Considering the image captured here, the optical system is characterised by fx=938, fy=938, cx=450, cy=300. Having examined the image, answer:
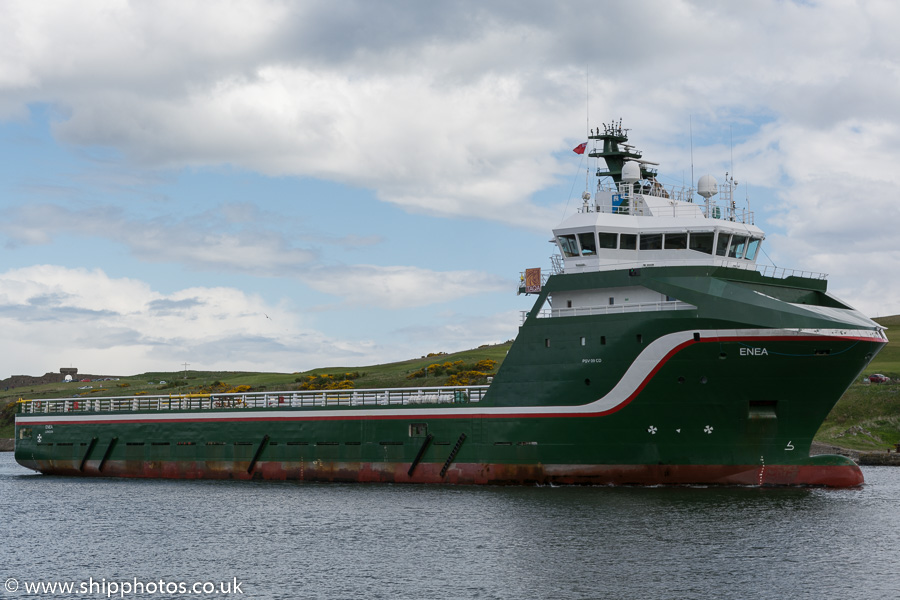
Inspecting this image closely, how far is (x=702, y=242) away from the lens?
38.9m

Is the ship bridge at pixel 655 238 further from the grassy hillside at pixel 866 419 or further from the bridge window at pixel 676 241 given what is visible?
the grassy hillside at pixel 866 419

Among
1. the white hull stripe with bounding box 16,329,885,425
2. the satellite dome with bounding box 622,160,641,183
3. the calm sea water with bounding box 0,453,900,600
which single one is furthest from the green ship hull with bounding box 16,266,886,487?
the satellite dome with bounding box 622,160,641,183

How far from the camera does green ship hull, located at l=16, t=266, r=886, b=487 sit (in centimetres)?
3438

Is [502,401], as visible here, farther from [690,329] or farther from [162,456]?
[162,456]

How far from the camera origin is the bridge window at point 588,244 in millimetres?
39625

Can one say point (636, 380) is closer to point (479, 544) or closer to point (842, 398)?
point (479, 544)

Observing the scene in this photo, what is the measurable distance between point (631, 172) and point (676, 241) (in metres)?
4.19

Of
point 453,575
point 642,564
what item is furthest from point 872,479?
point 453,575

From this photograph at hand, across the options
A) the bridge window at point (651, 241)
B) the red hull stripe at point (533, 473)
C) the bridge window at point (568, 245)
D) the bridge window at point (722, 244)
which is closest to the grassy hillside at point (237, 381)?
the red hull stripe at point (533, 473)

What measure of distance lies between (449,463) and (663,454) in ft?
31.6

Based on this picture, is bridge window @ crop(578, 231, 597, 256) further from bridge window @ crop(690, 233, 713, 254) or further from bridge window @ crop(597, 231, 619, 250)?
bridge window @ crop(690, 233, 713, 254)

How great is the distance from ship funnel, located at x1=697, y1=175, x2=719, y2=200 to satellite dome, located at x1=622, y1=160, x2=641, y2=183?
2.73 m

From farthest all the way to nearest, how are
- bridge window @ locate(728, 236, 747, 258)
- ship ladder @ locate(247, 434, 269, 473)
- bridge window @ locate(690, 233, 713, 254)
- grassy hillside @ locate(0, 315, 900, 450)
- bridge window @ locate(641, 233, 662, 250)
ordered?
grassy hillside @ locate(0, 315, 900, 450)
ship ladder @ locate(247, 434, 269, 473)
bridge window @ locate(728, 236, 747, 258)
bridge window @ locate(641, 233, 662, 250)
bridge window @ locate(690, 233, 713, 254)

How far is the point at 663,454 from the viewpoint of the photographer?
36.0m
